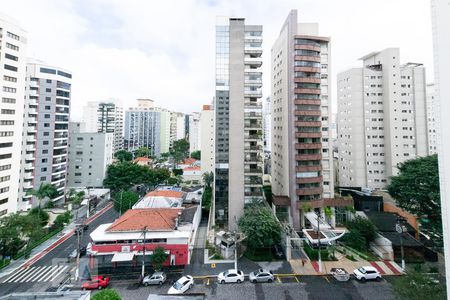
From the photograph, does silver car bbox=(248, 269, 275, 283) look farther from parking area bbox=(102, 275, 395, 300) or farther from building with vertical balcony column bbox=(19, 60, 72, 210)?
building with vertical balcony column bbox=(19, 60, 72, 210)

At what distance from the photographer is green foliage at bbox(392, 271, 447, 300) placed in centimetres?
1675

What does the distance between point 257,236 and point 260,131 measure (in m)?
17.0

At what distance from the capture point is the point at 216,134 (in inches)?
1615

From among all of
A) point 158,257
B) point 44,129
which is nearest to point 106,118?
point 44,129

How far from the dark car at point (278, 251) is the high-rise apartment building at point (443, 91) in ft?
67.5

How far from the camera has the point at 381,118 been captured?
57.9 m

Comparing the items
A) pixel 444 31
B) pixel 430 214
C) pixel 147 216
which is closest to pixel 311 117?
pixel 430 214

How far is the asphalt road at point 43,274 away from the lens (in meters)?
24.7

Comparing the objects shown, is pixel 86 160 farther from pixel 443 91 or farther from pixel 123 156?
pixel 443 91

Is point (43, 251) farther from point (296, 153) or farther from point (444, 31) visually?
point (444, 31)

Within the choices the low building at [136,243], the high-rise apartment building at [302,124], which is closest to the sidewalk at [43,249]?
the low building at [136,243]

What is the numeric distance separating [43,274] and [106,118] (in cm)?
10231

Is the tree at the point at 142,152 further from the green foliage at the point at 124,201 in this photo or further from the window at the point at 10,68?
the window at the point at 10,68

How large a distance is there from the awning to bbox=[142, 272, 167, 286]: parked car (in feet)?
9.78
